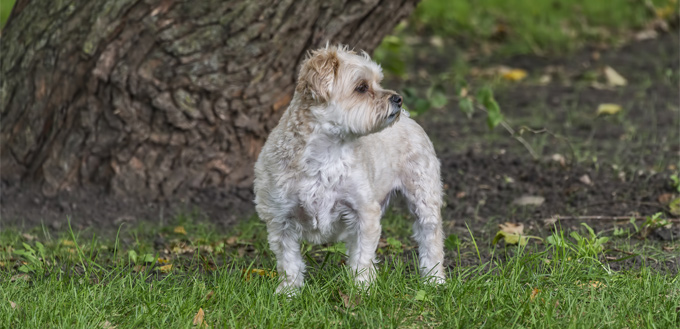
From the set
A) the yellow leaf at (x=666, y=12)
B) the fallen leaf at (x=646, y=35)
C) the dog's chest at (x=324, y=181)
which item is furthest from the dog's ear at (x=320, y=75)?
the yellow leaf at (x=666, y=12)

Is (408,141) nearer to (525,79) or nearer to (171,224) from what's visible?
(171,224)

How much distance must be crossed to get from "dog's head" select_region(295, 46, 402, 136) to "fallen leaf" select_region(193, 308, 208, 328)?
1073mm

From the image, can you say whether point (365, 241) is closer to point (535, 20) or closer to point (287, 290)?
point (287, 290)

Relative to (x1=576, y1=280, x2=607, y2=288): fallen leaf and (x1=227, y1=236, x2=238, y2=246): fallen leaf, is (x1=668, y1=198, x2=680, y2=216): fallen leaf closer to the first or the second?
(x1=576, y1=280, x2=607, y2=288): fallen leaf

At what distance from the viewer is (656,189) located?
6168mm

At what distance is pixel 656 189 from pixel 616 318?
2.50 m

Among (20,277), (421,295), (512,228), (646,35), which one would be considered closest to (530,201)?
(512,228)

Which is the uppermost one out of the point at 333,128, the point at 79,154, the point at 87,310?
the point at 333,128

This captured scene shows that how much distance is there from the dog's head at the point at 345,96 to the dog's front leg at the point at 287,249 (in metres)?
0.57

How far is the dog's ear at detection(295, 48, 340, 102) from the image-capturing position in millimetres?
4285

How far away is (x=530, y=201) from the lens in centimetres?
614

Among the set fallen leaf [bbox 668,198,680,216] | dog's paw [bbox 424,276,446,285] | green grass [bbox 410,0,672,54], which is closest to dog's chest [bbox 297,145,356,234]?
dog's paw [bbox 424,276,446,285]

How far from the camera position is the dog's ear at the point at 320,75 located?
4.29 m

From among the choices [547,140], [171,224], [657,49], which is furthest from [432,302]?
[657,49]
